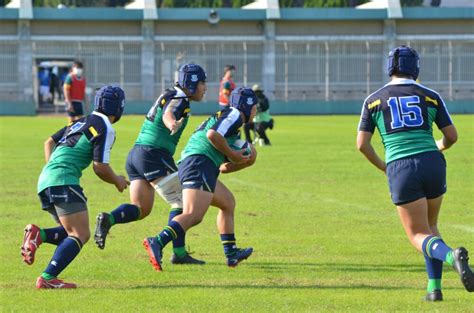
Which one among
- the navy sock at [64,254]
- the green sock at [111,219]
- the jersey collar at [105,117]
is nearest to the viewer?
the navy sock at [64,254]

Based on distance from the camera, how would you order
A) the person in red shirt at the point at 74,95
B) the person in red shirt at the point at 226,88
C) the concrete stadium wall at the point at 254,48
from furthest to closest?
the concrete stadium wall at the point at 254,48 < the person in red shirt at the point at 74,95 < the person in red shirt at the point at 226,88

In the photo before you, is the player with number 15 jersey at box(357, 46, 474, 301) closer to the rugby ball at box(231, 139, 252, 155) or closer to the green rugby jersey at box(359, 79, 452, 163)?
the green rugby jersey at box(359, 79, 452, 163)

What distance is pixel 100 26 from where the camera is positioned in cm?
6022

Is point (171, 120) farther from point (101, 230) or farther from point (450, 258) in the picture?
point (450, 258)

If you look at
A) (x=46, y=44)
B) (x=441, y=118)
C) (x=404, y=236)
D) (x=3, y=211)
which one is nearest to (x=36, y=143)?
(x=3, y=211)

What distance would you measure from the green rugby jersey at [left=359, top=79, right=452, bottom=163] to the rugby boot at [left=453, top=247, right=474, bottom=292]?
93 centimetres

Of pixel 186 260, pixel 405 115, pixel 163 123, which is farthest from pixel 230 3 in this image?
pixel 405 115

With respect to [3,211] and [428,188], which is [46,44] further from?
[428,188]

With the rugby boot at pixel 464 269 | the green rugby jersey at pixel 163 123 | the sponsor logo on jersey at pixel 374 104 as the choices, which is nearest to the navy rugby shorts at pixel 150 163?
the green rugby jersey at pixel 163 123

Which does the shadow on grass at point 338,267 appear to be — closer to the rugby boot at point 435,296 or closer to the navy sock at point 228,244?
the navy sock at point 228,244

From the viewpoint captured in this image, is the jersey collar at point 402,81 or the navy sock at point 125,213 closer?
the jersey collar at point 402,81

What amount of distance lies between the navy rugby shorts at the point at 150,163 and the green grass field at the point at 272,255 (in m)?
0.85

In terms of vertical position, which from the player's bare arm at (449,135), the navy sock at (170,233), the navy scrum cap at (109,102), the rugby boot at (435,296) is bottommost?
the rugby boot at (435,296)

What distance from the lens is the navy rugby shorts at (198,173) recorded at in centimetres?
1012
